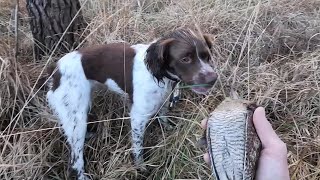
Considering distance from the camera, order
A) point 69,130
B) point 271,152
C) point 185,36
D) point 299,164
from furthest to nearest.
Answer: point 69,130
point 185,36
point 299,164
point 271,152

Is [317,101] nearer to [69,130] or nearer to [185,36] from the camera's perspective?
[185,36]

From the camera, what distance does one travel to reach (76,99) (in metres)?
3.29

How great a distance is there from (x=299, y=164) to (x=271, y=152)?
89cm

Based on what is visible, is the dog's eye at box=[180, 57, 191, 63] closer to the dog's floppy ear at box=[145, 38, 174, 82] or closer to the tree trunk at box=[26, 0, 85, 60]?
the dog's floppy ear at box=[145, 38, 174, 82]

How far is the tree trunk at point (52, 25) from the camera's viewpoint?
12.6 ft

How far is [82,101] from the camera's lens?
3.31 metres

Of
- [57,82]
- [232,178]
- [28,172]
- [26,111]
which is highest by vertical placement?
[232,178]

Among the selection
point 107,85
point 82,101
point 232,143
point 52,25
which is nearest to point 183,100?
point 107,85

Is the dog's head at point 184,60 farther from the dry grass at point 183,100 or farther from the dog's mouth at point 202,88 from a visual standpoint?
the dry grass at point 183,100

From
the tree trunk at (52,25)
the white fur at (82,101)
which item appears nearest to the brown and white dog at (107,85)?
the white fur at (82,101)

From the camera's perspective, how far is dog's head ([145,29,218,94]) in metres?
2.97

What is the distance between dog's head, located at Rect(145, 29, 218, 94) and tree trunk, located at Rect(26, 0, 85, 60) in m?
1.04

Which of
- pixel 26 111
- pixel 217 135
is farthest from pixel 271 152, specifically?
pixel 26 111

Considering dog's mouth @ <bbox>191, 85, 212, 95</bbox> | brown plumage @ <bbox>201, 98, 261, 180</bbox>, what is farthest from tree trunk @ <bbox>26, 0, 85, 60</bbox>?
brown plumage @ <bbox>201, 98, 261, 180</bbox>
